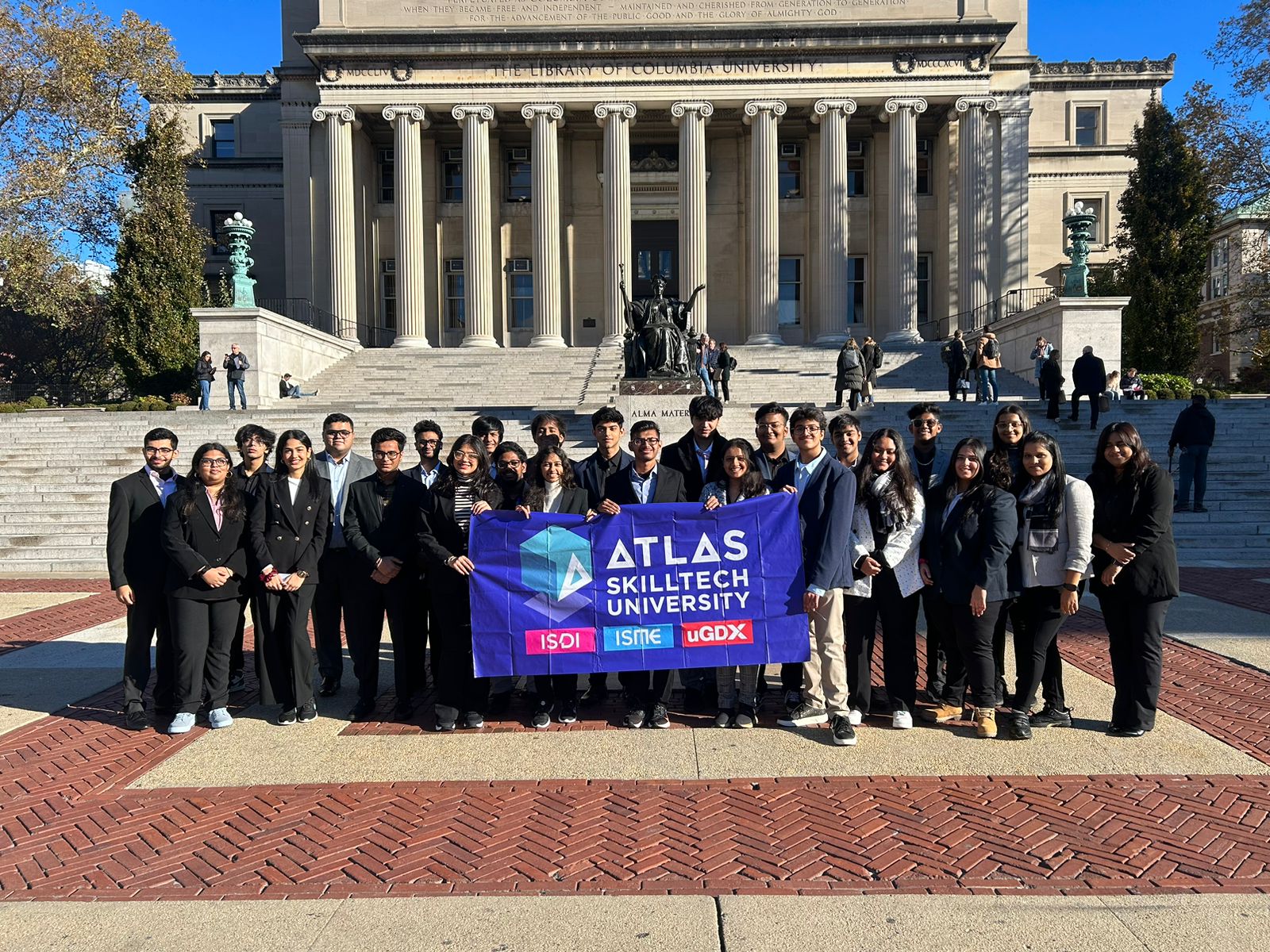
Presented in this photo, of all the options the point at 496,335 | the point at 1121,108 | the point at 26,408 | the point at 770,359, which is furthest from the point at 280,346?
the point at 1121,108

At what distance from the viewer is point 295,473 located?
21.9 ft

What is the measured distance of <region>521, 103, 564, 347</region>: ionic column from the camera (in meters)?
35.8

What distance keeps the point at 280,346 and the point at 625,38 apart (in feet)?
60.8

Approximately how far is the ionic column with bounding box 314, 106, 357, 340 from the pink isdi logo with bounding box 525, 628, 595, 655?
32.1m

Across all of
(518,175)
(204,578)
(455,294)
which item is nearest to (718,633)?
(204,578)

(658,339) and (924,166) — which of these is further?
(924,166)

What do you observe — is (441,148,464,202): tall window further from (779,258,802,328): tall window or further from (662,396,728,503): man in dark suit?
(662,396,728,503): man in dark suit

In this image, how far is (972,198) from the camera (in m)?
35.5

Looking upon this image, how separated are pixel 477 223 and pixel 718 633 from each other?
33.0 meters

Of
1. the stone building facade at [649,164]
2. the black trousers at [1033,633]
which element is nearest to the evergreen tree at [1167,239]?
the stone building facade at [649,164]

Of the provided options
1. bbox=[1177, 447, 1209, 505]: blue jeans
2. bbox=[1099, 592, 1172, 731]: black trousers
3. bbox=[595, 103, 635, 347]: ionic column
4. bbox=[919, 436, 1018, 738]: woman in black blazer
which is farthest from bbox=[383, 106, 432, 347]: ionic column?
bbox=[1099, 592, 1172, 731]: black trousers

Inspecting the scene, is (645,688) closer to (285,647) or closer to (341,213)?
(285,647)

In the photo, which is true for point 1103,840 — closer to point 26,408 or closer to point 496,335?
point 26,408

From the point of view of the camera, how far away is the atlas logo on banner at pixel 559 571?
6508 mm
